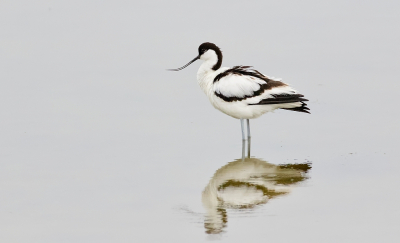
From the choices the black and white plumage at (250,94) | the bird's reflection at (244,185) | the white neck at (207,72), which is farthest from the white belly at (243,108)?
the bird's reflection at (244,185)

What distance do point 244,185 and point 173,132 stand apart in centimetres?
262

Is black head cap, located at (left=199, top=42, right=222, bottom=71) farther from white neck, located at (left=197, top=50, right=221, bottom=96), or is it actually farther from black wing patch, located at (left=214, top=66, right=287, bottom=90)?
black wing patch, located at (left=214, top=66, right=287, bottom=90)

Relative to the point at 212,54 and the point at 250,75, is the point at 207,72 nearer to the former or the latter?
the point at 212,54

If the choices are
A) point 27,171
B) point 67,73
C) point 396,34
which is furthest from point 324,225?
point 396,34

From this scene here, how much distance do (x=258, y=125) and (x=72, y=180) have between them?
397 cm

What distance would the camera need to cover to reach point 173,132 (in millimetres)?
11625

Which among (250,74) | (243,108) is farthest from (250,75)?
(243,108)

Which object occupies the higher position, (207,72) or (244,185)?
(207,72)

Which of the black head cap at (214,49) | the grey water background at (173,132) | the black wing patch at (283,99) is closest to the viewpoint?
the grey water background at (173,132)

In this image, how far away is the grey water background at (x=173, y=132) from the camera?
7.92m

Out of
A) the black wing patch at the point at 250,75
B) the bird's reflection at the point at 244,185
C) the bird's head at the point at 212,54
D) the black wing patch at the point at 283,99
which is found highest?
the bird's head at the point at 212,54

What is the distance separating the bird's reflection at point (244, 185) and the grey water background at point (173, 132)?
0.44 feet

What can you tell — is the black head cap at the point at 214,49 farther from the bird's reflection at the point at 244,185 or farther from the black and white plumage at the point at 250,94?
the bird's reflection at the point at 244,185

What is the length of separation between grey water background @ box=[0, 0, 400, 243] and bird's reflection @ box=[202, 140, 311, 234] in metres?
0.13
